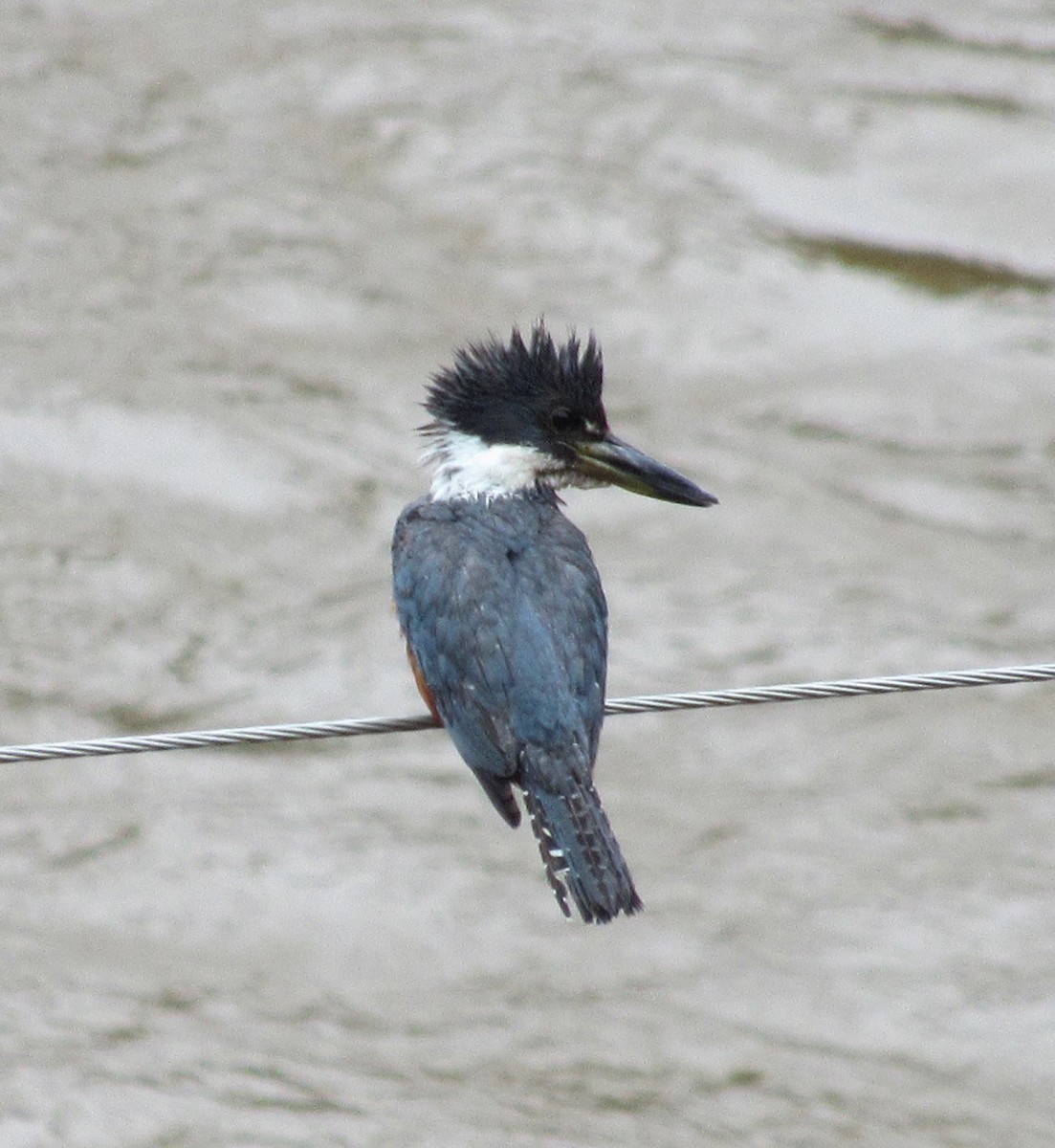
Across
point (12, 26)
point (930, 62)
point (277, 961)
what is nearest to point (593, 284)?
point (930, 62)

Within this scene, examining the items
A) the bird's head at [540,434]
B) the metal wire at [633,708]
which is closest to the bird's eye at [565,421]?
the bird's head at [540,434]

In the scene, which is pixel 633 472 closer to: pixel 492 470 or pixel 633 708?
pixel 492 470

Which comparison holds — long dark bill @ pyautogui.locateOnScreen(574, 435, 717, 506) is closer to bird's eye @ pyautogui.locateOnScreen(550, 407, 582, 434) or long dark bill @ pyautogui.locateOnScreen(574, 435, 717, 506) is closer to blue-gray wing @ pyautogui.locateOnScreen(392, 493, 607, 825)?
bird's eye @ pyautogui.locateOnScreen(550, 407, 582, 434)

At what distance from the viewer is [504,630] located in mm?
4664

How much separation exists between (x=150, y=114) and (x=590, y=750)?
10.9 meters

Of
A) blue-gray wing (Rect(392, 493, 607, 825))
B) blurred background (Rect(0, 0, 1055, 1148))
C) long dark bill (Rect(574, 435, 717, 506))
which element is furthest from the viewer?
blurred background (Rect(0, 0, 1055, 1148))

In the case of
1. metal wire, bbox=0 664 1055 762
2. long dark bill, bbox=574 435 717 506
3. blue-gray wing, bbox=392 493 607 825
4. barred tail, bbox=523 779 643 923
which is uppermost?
long dark bill, bbox=574 435 717 506

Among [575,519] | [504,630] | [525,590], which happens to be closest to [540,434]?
[525,590]

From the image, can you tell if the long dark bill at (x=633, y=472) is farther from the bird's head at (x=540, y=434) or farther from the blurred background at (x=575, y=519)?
the blurred background at (x=575, y=519)

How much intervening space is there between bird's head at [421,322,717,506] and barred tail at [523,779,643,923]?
3.20ft

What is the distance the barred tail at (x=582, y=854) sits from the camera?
173 inches

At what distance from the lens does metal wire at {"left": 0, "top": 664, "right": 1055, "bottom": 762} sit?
150 inches

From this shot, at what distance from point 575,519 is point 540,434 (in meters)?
7.15

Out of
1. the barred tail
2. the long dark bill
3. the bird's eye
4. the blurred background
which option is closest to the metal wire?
the barred tail
